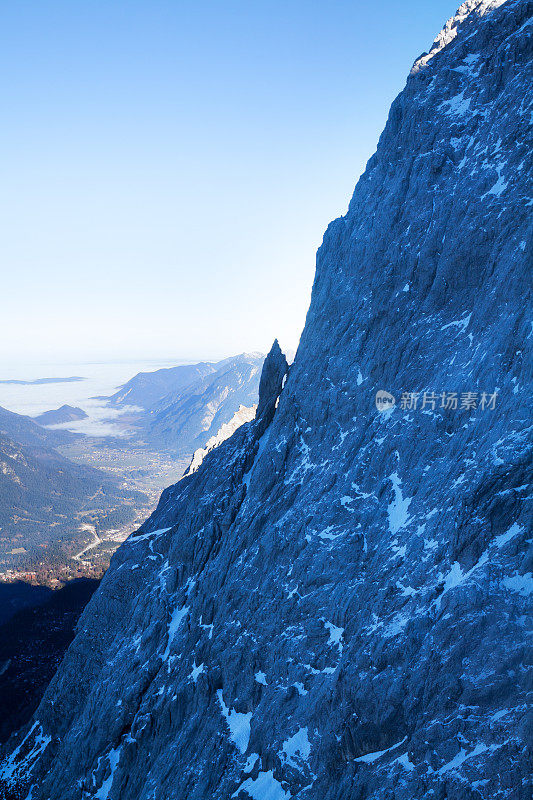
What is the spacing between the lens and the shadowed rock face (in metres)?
41.8

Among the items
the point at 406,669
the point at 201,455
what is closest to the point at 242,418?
the point at 201,455

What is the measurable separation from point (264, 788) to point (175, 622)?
27.3 metres

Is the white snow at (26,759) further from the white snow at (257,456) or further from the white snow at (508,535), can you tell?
the white snow at (508,535)

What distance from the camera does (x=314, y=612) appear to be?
178ft

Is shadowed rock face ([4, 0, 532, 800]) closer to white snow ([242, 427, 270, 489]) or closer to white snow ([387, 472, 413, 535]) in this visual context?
white snow ([387, 472, 413, 535])

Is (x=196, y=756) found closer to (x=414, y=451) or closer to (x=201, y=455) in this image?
(x=414, y=451)

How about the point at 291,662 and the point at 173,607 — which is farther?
the point at 173,607

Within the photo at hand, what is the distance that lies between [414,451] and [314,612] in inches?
899

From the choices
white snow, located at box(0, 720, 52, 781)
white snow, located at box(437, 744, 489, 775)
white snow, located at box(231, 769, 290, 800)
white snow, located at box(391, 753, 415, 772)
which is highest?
white snow, located at box(437, 744, 489, 775)

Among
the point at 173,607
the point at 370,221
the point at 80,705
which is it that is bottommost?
the point at 80,705

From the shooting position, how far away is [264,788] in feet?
163

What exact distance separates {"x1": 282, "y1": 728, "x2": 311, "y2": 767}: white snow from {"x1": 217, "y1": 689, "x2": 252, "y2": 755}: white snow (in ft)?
20.8

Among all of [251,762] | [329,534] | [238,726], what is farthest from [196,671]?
[329,534]

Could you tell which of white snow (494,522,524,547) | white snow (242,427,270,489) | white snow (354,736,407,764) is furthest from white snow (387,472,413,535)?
white snow (242,427,270,489)
